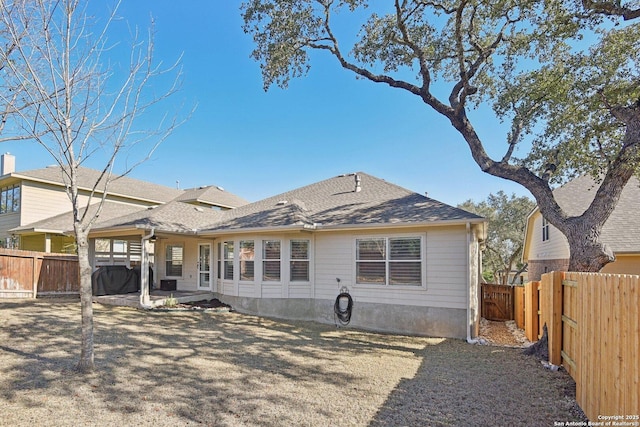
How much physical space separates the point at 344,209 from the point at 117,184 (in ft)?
54.6

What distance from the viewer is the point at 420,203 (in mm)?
10789

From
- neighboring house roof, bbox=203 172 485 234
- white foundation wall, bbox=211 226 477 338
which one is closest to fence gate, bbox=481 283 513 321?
white foundation wall, bbox=211 226 477 338

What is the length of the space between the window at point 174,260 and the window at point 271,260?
497cm

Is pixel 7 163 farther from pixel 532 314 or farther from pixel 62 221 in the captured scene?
pixel 532 314

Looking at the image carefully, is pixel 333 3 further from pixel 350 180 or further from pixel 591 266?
pixel 591 266

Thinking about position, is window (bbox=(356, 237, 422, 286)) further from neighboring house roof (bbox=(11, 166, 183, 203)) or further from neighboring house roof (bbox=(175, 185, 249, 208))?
neighboring house roof (bbox=(175, 185, 249, 208))

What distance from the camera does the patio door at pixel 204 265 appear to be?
14.0 meters

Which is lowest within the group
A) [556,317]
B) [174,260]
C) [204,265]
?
[556,317]

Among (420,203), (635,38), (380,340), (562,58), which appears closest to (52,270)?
(380,340)

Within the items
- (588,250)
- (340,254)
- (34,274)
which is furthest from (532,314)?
(34,274)

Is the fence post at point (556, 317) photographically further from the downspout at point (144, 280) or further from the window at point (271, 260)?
the downspout at point (144, 280)

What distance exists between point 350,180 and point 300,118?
→ 5.32 metres

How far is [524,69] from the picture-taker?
9.98 meters

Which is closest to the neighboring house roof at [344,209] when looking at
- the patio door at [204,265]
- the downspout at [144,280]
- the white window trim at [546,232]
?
the patio door at [204,265]
